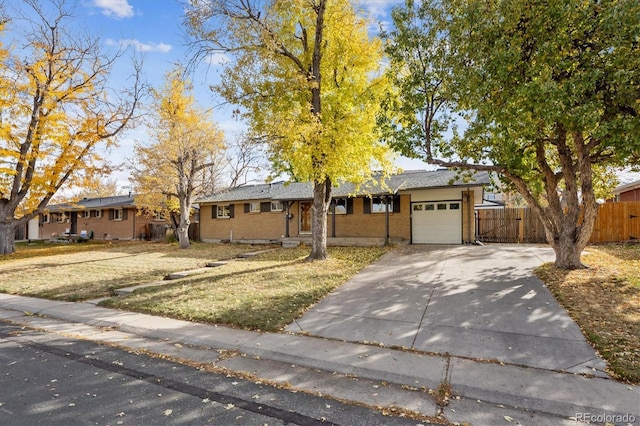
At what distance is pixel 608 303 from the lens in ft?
21.1

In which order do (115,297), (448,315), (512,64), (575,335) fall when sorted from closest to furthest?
(575,335)
(448,315)
(512,64)
(115,297)

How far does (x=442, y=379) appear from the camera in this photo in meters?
3.99

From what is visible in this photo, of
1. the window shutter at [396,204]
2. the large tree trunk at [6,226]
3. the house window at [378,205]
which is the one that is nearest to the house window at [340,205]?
the house window at [378,205]

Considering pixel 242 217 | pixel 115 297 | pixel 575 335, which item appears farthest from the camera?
pixel 242 217

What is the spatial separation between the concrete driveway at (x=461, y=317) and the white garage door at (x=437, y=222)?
6532 mm

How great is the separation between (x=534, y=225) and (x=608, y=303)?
481 inches

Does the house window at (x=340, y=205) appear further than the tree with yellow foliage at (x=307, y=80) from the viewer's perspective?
Yes

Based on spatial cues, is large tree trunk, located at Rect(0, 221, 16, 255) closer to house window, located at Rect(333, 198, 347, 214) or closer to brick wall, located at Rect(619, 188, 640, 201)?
house window, located at Rect(333, 198, 347, 214)

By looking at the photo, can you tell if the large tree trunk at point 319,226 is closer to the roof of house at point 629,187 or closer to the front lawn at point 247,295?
the front lawn at point 247,295

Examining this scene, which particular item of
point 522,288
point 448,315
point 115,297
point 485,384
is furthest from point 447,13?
point 115,297

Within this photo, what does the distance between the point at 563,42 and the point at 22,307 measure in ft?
43.4

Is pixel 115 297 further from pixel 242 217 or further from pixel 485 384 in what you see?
pixel 242 217

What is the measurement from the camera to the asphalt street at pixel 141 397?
3227 mm

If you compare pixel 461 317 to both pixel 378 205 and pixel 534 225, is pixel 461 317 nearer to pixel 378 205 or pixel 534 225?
pixel 378 205
